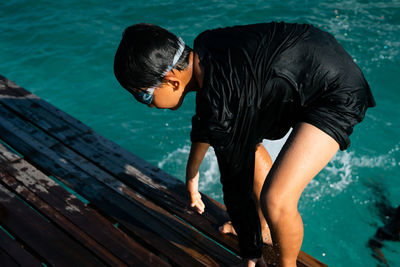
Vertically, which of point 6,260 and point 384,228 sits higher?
point 6,260

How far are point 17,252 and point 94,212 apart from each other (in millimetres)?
542

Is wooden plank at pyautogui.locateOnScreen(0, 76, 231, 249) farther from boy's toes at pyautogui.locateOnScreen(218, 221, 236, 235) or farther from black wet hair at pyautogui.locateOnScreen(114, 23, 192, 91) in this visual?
black wet hair at pyautogui.locateOnScreen(114, 23, 192, 91)

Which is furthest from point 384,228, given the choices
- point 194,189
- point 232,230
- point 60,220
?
point 60,220

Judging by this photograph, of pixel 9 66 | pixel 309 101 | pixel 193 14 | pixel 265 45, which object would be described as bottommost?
pixel 9 66

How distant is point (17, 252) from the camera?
91.0 inches

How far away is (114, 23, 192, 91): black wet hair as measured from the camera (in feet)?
5.44

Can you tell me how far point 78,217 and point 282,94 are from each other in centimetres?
169

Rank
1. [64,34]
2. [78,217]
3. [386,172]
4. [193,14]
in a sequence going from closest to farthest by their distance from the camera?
[78,217] → [386,172] → [64,34] → [193,14]

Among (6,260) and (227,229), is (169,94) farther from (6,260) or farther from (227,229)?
(6,260)

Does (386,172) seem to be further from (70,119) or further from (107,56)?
(107,56)

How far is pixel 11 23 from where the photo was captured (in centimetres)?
884

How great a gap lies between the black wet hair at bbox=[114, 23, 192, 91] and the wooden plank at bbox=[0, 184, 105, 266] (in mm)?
1209

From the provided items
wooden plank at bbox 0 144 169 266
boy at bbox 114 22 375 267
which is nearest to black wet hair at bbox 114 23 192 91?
boy at bbox 114 22 375 267

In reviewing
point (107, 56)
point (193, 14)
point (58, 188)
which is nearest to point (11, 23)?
point (107, 56)
